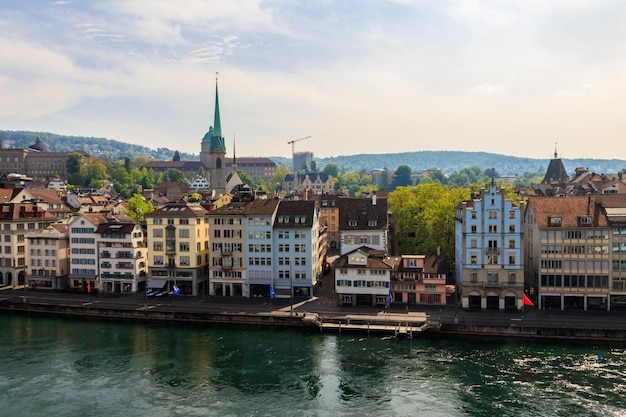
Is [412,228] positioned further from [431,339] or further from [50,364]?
[50,364]

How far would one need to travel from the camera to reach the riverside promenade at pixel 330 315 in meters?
69.1

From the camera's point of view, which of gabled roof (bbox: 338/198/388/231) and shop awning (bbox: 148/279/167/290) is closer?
shop awning (bbox: 148/279/167/290)

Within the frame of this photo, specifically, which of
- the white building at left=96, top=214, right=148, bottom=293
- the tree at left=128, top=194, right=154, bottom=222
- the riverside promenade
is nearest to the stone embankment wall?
the riverside promenade

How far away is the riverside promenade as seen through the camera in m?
69.1

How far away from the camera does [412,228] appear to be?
10469 centimetres

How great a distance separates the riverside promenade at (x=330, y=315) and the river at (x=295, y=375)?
5.44 feet

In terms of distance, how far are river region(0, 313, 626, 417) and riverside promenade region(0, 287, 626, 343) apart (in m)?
1.66

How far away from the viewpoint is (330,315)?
251 feet

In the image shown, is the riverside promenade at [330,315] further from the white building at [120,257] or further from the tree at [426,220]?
the tree at [426,220]

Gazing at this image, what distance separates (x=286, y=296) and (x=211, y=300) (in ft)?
36.1

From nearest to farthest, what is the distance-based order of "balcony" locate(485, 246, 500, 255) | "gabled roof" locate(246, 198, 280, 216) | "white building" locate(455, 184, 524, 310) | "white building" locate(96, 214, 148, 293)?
"white building" locate(455, 184, 524, 310)
"balcony" locate(485, 246, 500, 255)
"gabled roof" locate(246, 198, 280, 216)
"white building" locate(96, 214, 148, 293)

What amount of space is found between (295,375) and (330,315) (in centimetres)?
1778

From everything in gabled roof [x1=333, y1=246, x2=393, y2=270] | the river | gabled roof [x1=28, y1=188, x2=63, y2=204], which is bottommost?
the river

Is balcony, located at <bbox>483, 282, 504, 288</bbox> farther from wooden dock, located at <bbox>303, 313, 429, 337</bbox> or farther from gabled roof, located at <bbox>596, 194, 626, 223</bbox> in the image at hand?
gabled roof, located at <bbox>596, 194, 626, 223</bbox>
